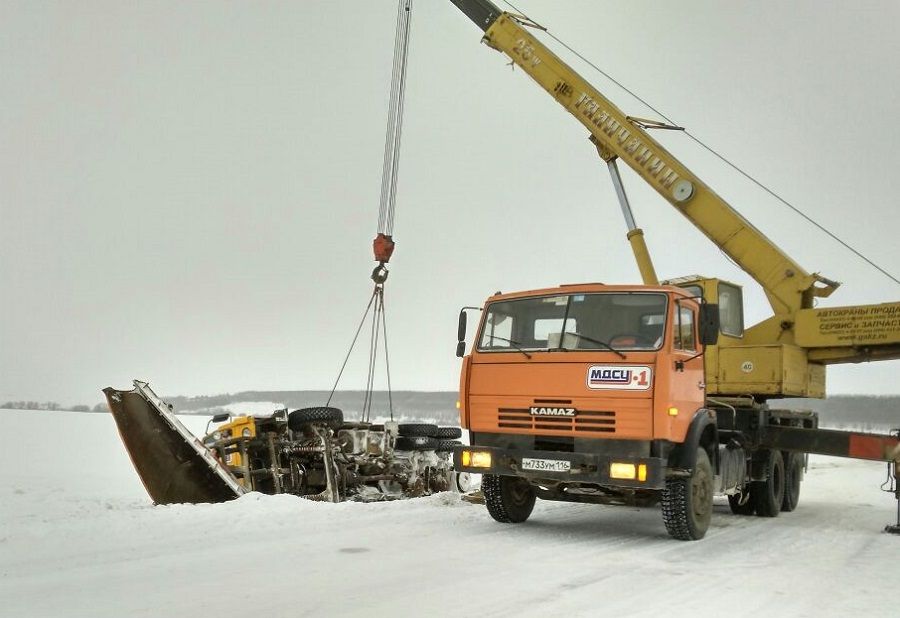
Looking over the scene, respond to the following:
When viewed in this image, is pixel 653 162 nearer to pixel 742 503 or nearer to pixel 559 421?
pixel 742 503

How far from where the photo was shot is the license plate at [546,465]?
308 inches

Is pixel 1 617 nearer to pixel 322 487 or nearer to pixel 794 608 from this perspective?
pixel 794 608

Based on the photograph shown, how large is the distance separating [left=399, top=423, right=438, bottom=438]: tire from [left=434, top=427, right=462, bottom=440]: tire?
245mm

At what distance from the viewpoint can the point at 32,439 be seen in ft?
75.4

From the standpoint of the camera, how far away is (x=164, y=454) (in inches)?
383

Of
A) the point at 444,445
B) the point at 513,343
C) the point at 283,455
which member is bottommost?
the point at 283,455

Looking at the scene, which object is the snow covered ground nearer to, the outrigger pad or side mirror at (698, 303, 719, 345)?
the outrigger pad

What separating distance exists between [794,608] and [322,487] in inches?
282

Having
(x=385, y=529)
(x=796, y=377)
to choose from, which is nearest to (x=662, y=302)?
(x=385, y=529)

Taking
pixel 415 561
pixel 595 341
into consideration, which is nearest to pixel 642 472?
pixel 595 341

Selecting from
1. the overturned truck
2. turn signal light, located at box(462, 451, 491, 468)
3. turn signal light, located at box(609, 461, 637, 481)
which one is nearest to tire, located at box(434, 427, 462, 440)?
the overturned truck

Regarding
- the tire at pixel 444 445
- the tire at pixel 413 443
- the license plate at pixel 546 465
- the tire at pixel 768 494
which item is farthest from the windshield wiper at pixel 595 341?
the tire at pixel 444 445

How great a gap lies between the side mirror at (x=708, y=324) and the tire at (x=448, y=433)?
570 cm

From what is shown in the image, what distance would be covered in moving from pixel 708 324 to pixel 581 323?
129 centimetres
